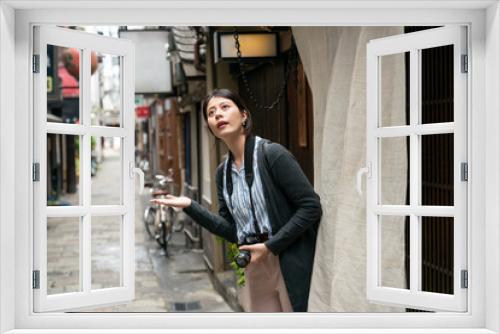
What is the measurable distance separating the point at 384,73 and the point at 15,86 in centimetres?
205

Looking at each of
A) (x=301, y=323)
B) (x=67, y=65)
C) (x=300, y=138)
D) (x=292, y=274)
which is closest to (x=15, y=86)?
(x=301, y=323)

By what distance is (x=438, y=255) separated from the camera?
4.03 meters

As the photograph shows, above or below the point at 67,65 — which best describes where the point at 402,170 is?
below

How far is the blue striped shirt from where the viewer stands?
16.5ft

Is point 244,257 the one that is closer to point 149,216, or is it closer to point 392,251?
point 392,251

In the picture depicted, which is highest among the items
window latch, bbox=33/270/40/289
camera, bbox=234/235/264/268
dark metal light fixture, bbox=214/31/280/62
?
dark metal light fixture, bbox=214/31/280/62

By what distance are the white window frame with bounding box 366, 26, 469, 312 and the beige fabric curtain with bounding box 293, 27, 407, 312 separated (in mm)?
167

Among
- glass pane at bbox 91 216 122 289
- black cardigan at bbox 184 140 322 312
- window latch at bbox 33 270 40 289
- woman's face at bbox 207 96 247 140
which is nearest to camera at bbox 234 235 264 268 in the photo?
black cardigan at bbox 184 140 322 312

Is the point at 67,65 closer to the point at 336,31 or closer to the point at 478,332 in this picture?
the point at 336,31

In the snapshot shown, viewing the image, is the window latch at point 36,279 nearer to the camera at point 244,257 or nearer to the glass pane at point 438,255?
the camera at point 244,257

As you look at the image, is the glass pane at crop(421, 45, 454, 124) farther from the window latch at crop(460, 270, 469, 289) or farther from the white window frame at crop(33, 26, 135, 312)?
the white window frame at crop(33, 26, 135, 312)

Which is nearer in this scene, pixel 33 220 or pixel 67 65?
pixel 33 220

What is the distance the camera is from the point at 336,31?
4.15 metres

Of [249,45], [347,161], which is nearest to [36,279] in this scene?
[347,161]
